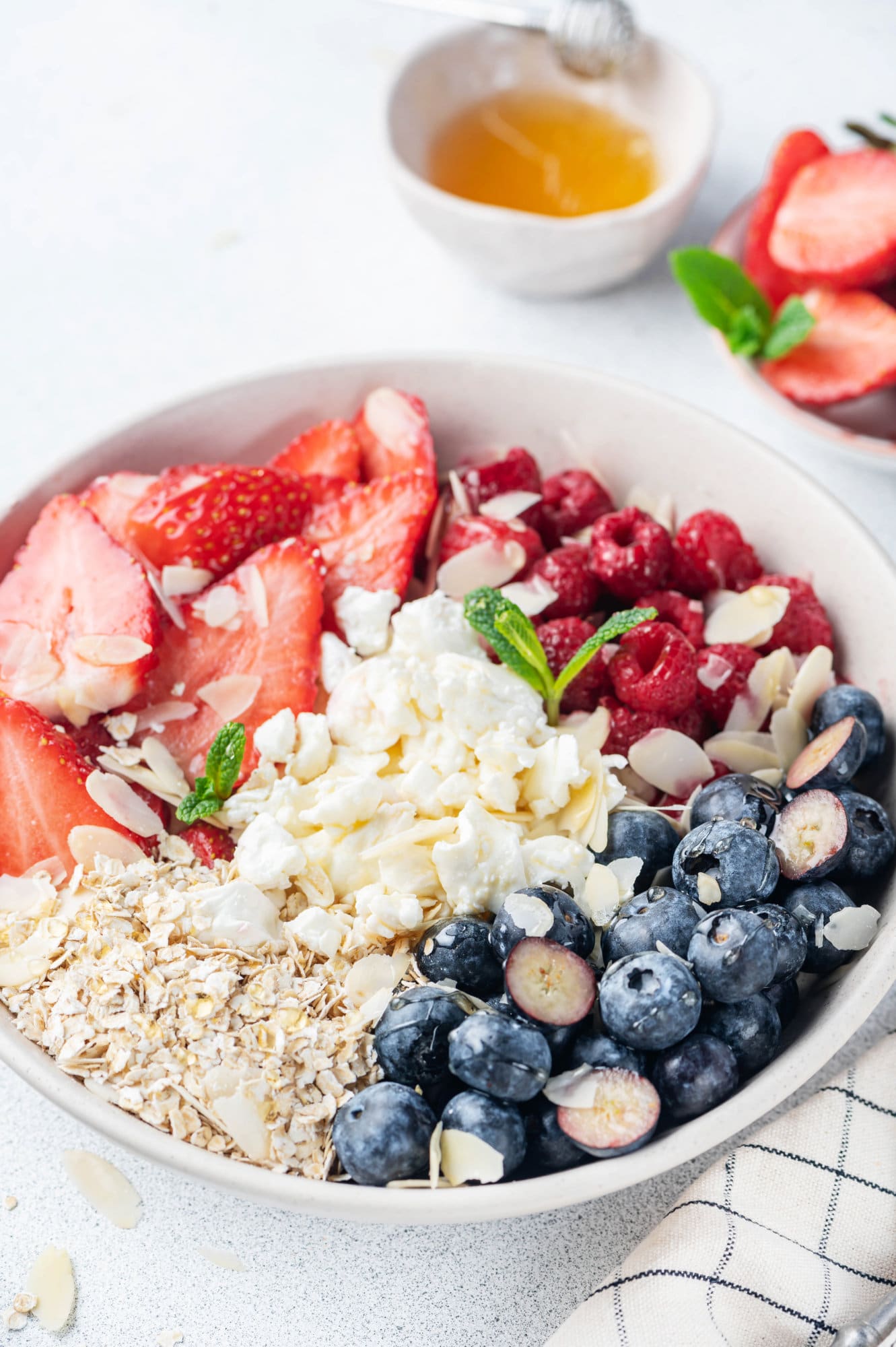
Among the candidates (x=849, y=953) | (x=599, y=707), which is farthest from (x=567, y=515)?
(x=849, y=953)

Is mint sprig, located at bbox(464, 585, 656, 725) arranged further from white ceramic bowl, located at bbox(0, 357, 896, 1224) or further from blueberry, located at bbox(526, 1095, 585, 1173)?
blueberry, located at bbox(526, 1095, 585, 1173)

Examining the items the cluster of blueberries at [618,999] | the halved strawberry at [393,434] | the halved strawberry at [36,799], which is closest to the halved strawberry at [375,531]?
the halved strawberry at [393,434]

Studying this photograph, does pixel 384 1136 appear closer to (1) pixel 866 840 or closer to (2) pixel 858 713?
(1) pixel 866 840

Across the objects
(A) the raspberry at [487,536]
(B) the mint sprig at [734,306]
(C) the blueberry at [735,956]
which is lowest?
(C) the blueberry at [735,956]

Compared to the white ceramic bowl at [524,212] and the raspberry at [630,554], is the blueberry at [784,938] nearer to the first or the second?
the raspberry at [630,554]

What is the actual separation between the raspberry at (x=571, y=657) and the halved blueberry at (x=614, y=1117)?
1.70ft

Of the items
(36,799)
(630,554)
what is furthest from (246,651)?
(630,554)

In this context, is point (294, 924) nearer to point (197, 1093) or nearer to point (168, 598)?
point (197, 1093)

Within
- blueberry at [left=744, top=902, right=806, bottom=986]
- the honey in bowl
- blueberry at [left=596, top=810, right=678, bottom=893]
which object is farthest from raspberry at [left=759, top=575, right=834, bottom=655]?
the honey in bowl

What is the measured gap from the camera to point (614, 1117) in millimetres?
1111

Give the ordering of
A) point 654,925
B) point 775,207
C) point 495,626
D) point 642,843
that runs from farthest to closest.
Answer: point 775,207 < point 495,626 < point 642,843 < point 654,925

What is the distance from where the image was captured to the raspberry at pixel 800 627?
153cm

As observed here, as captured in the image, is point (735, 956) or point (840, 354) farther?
point (840, 354)

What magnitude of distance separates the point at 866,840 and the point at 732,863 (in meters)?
0.19
